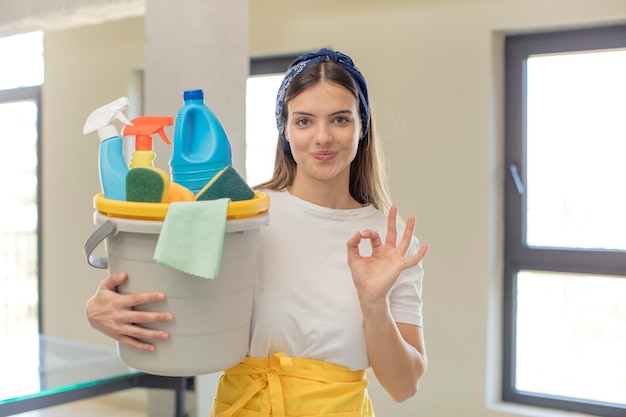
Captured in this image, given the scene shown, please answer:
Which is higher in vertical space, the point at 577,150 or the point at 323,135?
the point at 577,150

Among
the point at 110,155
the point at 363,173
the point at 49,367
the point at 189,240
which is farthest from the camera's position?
the point at 49,367

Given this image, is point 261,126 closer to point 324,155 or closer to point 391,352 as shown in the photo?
point 324,155

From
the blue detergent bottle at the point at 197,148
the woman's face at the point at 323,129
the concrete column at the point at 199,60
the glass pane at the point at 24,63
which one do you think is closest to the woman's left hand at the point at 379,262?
the woman's face at the point at 323,129

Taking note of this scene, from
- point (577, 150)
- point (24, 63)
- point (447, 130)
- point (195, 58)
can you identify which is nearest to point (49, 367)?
point (195, 58)

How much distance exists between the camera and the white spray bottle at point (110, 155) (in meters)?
1.03

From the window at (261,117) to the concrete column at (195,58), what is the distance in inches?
40.2

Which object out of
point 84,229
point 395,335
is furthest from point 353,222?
point 84,229

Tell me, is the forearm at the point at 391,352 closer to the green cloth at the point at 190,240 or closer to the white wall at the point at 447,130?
the green cloth at the point at 190,240

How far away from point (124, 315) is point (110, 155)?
25 cm

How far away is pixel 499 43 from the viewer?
2801mm

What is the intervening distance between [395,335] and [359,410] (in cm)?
17

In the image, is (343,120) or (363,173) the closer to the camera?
(343,120)

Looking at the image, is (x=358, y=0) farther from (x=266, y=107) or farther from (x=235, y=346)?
(x=235, y=346)

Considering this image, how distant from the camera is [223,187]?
100 cm
